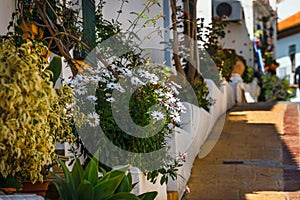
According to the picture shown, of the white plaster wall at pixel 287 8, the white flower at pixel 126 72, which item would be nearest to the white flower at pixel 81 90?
the white flower at pixel 126 72

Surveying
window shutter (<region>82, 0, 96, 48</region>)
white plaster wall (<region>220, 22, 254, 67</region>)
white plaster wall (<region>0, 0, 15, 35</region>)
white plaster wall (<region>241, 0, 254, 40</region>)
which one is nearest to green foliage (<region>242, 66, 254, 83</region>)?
white plaster wall (<region>220, 22, 254, 67</region>)

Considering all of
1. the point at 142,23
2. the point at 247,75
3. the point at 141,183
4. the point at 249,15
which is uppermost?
the point at 249,15

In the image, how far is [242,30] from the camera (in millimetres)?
21844

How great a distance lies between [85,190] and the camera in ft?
15.1

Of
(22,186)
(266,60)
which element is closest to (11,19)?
(22,186)

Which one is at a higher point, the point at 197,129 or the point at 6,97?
the point at 6,97

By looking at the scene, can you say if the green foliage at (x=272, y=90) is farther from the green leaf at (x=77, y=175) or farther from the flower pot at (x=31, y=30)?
the green leaf at (x=77, y=175)

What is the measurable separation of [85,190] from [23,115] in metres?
0.89

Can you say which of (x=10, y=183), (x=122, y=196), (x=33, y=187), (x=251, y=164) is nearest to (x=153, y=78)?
(x=122, y=196)

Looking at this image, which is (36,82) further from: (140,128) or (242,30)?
(242,30)

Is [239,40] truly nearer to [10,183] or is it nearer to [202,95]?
[202,95]

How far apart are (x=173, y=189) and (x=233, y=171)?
163 centimetres

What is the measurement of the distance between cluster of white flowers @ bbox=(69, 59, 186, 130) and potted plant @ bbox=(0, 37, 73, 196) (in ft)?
3.82

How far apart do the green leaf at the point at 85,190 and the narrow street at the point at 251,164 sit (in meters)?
2.57
